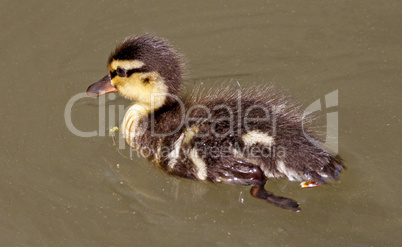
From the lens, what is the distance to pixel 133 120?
3.03 meters

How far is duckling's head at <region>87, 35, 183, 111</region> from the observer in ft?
9.20

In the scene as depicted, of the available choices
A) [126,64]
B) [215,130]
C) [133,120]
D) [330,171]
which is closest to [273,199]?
[330,171]

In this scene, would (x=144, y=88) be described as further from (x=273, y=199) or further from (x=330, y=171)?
(x=330, y=171)

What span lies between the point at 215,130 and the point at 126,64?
0.54 meters

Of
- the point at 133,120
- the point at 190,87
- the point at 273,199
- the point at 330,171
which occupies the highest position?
the point at 190,87

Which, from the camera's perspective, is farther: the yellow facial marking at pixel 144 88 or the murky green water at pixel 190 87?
the yellow facial marking at pixel 144 88

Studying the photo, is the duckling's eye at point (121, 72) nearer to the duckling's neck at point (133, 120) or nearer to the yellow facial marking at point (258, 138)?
the duckling's neck at point (133, 120)

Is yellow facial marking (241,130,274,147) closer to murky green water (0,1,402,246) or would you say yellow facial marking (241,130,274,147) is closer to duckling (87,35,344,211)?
duckling (87,35,344,211)

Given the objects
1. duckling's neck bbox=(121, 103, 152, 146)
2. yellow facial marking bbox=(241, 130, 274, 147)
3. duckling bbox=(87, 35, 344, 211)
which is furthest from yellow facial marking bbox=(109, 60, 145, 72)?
yellow facial marking bbox=(241, 130, 274, 147)

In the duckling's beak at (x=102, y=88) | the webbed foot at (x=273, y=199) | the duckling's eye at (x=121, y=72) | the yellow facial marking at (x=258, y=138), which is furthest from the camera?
the duckling's beak at (x=102, y=88)

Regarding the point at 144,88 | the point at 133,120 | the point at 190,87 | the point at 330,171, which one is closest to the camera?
the point at 330,171

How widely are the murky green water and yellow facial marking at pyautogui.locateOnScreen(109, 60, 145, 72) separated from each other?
328 mm

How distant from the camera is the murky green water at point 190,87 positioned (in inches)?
108

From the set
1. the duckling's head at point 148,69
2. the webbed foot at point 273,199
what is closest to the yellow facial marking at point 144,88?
the duckling's head at point 148,69
